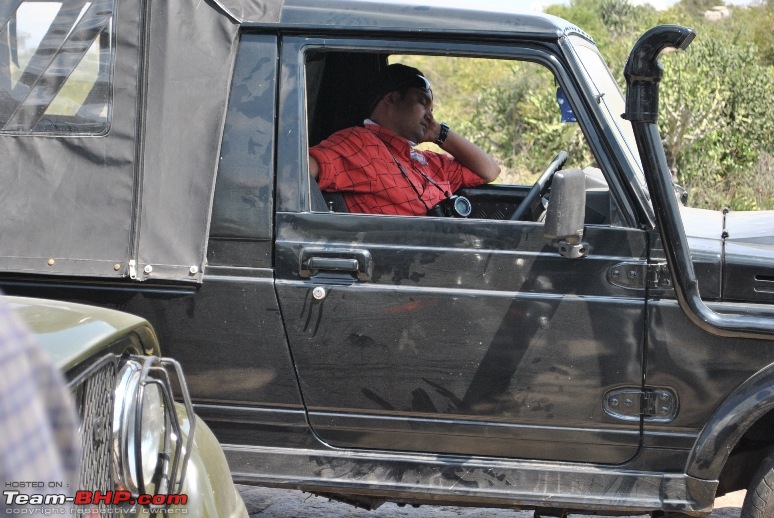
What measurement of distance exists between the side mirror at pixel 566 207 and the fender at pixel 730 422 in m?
0.73

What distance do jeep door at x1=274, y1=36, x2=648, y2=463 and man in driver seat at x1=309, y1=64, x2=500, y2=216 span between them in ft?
1.27

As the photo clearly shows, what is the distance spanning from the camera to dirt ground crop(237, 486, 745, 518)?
162 inches

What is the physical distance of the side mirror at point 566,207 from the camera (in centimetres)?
282

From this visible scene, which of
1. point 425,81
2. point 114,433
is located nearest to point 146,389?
point 114,433

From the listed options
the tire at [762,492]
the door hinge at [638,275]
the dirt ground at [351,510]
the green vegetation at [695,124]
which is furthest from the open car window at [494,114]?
the dirt ground at [351,510]

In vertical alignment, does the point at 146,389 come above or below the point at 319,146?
below

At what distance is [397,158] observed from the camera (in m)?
3.83

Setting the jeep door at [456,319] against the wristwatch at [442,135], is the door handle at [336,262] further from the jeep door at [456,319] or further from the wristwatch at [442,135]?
the wristwatch at [442,135]

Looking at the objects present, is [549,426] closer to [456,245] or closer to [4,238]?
[456,245]

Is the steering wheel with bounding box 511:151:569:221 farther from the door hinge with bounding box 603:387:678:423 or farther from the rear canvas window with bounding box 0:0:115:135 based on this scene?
the rear canvas window with bounding box 0:0:115:135

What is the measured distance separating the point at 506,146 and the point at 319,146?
913 centimetres

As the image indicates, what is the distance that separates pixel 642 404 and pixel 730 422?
27 cm

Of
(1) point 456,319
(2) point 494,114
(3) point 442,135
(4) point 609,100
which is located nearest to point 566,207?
(1) point 456,319

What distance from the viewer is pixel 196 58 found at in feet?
10.1
